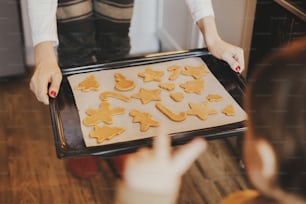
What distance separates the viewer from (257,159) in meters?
0.55

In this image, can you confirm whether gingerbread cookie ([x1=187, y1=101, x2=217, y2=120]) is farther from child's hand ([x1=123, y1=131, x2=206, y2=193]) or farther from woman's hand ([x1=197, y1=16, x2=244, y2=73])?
child's hand ([x1=123, y1=131, x2=206, y2=193])

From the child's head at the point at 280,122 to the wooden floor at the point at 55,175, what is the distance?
0.96 meters

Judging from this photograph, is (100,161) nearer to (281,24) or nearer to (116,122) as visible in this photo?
(116,122)

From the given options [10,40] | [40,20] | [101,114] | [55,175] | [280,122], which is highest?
[280,122]

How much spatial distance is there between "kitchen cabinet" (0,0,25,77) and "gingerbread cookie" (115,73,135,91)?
2.89 feet

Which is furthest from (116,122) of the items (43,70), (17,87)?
(17,87)

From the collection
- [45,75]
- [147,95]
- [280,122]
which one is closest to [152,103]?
[147,95]

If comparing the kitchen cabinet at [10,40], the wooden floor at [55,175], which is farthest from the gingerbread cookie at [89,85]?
the kitchen cabinet at [10,40]

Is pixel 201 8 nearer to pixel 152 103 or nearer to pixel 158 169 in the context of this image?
pixel 152 103

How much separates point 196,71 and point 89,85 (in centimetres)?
27

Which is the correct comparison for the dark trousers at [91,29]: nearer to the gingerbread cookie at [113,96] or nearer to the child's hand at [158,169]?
the gingerbread cookie at [113,96]

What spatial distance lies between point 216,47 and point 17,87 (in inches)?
44.0

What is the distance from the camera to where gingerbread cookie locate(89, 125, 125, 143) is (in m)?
1.00

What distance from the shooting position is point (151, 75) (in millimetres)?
1225
